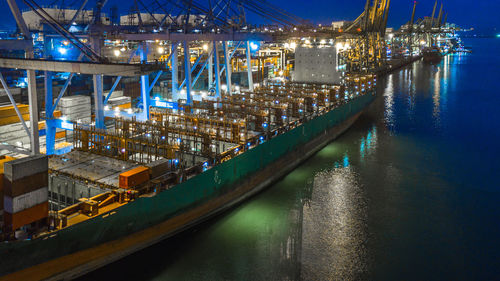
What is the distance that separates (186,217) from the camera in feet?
56.8

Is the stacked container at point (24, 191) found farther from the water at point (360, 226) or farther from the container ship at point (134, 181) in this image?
the water at point (360, 226)

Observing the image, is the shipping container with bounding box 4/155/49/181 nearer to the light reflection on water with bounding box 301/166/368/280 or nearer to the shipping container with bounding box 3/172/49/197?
the shipping container with bounding box 3/172/49/197

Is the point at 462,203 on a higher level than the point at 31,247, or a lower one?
lower

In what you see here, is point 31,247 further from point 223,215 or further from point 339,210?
point 339,210

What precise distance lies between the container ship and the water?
969 millimetres

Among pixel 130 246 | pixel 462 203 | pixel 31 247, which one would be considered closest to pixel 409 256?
pixel 462 203

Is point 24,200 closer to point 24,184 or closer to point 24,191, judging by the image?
point 24,191

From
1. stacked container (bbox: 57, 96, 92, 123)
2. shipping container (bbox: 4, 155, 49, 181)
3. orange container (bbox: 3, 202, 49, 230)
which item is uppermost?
stacked container (bbox: 57, 96, 92, 123)

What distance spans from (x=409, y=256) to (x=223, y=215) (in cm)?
836

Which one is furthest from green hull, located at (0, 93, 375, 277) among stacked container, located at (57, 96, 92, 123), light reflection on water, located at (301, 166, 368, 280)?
stacked container, located at (57, 96, 92, 123)

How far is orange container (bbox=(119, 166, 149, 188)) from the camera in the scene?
48.9 ft

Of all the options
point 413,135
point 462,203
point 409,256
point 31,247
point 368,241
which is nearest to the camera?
point 31,247

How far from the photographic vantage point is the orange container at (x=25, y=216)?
11595 mm

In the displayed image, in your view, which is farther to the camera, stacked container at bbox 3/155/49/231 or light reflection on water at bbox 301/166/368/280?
light reflection on water at bbox 301/166/368/280
